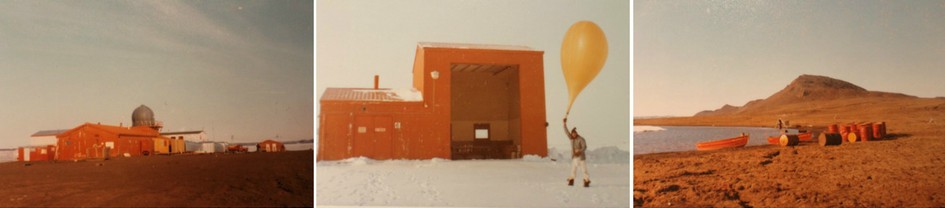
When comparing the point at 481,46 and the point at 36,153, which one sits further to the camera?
the point at 481,46

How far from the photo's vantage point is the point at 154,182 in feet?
20.5

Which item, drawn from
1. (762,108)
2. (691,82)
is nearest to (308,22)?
(691,82)

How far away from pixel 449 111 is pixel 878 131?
3.56 m

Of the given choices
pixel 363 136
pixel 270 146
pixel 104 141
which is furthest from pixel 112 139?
pixel 363 136

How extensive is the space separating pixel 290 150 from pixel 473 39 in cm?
181

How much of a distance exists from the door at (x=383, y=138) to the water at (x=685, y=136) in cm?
210

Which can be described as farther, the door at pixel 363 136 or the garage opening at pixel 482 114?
the garage opening at pixel 482 114

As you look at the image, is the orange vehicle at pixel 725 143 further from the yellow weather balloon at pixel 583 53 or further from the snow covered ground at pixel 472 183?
the yellow weather balloon at pixel 583 53

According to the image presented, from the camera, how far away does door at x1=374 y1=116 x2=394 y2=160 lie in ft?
21.4

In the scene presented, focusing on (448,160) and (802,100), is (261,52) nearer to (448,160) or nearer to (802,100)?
(448,160)

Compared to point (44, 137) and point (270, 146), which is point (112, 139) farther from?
point (270, 146)

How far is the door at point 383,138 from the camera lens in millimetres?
6527

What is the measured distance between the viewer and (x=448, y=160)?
6.55 metres

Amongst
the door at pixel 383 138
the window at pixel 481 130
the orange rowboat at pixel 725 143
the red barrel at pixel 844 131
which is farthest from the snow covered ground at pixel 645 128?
the door at pixel 383 138
